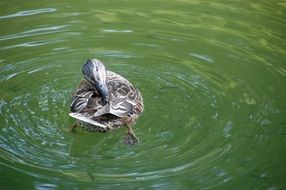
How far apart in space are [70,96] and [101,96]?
891mm

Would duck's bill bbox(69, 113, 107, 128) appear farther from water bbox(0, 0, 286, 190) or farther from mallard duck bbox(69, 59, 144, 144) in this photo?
water bbox(0, 0, 286, 190)

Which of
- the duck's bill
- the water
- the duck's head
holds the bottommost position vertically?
the water

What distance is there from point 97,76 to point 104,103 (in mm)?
522

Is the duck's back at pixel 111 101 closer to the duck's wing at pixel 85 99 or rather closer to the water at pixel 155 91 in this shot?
the duck's wing at pixel 85 99

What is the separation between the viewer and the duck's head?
719cm

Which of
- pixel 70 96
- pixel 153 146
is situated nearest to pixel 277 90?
pixel 153 146

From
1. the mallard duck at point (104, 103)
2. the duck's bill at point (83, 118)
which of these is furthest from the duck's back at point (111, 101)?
the duck's bill at point (83, 118)

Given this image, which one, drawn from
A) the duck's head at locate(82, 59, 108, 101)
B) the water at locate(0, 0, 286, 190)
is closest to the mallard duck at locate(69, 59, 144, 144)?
the duck's head at locate(82, 59, 108, 101)

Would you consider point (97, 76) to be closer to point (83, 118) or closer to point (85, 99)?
point (85, 99)

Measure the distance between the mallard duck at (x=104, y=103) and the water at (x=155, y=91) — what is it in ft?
0.47

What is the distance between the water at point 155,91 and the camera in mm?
6324

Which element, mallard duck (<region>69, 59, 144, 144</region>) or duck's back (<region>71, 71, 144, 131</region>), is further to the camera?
duck's back (<region>71, 71, 144, 131</region>)

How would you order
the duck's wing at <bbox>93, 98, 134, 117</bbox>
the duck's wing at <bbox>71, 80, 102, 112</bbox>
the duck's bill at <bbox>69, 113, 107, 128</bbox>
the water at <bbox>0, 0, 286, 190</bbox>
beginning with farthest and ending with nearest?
the duck's wing at <bbox>71, 80, 102, 112</bbox> → the duck's wing at <bbox>93, 98, 134, 117</bbox> → the duck's bill at <bbox>69, 113, 107, 128</bbox> → the water at <bbox>0, 0, 286, 190</bbox>

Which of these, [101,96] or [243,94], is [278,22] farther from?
[101,96]
